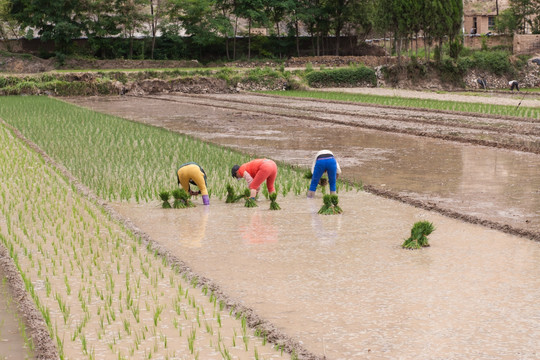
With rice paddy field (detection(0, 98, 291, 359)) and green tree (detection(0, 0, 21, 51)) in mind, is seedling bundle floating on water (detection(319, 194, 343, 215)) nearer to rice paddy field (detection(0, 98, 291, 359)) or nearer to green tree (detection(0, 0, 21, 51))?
rice paddy field (detection(0, 98, 291, 359))

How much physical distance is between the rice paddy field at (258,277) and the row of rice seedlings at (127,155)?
0.35ft

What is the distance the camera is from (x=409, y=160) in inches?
497

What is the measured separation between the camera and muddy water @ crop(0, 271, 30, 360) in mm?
4359

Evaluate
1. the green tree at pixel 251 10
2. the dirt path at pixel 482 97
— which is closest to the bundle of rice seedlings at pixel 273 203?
the dirt path at pixel 482 97

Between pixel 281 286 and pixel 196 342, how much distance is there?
1209 millimetres

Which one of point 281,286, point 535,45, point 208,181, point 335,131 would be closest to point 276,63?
point 535,45

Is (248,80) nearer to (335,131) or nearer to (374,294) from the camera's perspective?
(335,131)

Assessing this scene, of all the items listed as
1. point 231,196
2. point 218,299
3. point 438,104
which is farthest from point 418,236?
point 438,104

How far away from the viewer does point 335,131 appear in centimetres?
1791

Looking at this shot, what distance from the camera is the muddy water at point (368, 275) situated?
448cm

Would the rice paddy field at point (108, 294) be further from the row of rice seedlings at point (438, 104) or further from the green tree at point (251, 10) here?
the green tree at point (251, 10)

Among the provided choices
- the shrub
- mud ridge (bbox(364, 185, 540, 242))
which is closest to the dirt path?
the shrub

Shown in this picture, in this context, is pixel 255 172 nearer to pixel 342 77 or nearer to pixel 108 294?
pixel 108 294

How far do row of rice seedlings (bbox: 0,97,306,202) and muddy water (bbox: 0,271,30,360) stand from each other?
402 cm
